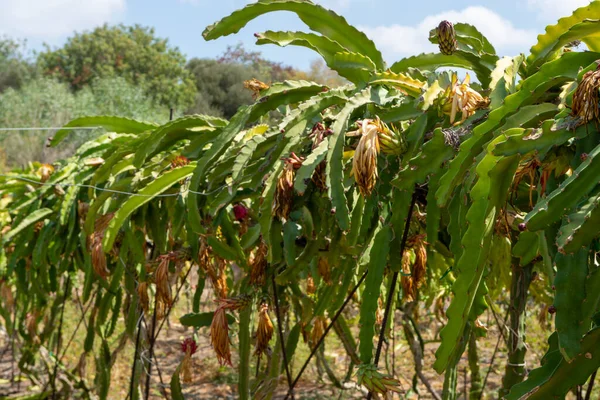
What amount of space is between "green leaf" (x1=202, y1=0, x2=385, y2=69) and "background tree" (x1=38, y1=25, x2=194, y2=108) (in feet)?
79.8

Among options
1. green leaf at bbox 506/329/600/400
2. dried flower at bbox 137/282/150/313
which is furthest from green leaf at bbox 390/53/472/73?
dried flower at bbox 137/282/150/313

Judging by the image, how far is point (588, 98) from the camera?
831mm

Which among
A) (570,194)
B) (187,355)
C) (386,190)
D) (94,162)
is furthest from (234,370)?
Result: (570,194)

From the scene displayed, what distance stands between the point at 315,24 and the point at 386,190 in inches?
15.0

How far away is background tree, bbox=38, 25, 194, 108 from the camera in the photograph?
26062 mm

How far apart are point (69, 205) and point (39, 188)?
1.29ft

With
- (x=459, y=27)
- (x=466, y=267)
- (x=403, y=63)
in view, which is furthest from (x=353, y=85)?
(x=466, y=267)

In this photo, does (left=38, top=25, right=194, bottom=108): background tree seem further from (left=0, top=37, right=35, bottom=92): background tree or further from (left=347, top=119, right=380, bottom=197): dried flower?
(left=347, top=119, right=380, bottom=197): dried flower

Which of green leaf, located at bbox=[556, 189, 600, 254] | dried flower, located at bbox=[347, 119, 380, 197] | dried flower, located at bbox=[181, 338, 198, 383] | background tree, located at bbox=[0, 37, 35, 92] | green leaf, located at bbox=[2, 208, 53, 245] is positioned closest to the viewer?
green leaf, located at bbox=[556, 189, 600, 254]

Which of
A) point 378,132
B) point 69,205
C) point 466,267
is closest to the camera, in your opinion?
point 466,267

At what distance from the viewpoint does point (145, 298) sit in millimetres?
1952

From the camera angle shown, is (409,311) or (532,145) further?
(409,311)

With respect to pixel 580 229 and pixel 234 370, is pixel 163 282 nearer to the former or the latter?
pixel 580 229

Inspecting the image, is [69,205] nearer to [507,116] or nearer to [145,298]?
[145,298]
